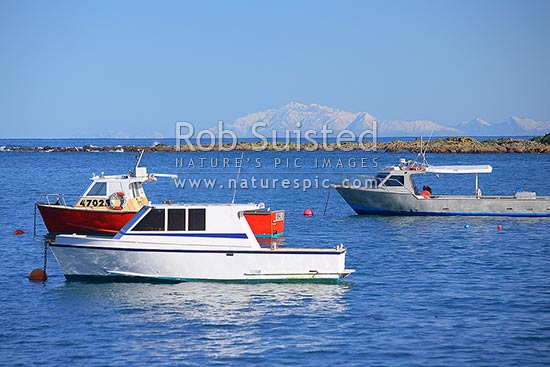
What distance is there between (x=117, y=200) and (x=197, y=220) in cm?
1207

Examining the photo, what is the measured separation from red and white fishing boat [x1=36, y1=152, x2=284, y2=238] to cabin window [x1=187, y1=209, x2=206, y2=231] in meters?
10.4

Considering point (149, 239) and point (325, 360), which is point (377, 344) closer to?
point (325, 360)

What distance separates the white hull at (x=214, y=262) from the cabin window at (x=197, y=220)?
64 centimetres

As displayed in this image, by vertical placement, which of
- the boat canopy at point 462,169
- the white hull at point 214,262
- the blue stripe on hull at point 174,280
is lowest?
the blue stripe on hull at point 174,280

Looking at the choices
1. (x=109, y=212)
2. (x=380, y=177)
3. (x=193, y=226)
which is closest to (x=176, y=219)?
(x=193, y=226)

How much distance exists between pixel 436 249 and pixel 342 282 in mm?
8991

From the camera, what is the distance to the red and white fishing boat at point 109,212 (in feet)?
117

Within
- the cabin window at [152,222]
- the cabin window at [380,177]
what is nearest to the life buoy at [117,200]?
the cabin window at [152,222]

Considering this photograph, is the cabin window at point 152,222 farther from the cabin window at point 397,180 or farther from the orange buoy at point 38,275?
the cabin window at point 397,180

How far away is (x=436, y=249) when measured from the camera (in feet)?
111

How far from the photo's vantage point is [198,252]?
24.9 m

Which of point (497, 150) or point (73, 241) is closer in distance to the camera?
point (73, 241)

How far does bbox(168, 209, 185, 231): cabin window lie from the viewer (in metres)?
25.2

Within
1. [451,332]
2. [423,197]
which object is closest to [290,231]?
[423,197]
